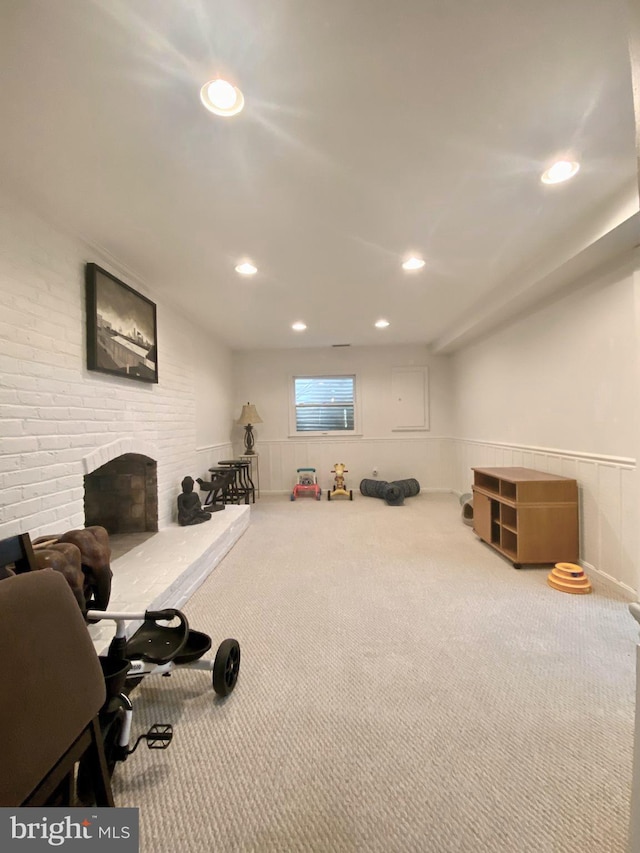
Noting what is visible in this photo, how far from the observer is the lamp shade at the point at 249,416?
211 inches

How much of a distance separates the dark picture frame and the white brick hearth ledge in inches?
53.6

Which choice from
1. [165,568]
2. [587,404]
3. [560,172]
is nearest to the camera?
[560,172]

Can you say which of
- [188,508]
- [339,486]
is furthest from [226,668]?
[339,486]

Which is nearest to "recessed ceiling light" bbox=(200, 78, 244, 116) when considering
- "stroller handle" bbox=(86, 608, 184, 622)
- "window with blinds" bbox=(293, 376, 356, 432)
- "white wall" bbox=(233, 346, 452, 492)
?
→ "stroller handle" bbox=(86, 608, 184, 622)

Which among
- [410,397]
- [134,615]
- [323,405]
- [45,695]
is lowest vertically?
[134,615]

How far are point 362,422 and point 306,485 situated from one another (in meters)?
1.43

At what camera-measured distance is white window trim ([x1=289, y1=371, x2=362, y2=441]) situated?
5.79 meters

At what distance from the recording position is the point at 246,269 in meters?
2.71

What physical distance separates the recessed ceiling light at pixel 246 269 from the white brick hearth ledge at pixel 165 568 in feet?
7.36

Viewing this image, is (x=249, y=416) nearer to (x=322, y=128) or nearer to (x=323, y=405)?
(x=323, y=405)

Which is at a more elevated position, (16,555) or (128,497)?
(16,555)

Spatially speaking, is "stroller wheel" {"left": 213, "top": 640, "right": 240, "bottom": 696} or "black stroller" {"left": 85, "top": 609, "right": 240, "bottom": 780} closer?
"black stroller" {"left": 85, "top": 609, "right": 240, "bottom": 780}

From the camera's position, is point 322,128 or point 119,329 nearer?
point 322,128

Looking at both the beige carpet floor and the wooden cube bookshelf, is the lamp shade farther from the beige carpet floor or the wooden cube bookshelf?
the wooden cube bookshelf
